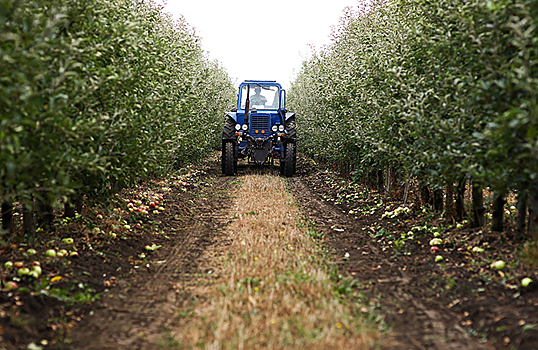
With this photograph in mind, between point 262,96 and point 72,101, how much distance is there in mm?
11795

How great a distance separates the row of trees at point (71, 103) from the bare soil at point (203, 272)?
831mm

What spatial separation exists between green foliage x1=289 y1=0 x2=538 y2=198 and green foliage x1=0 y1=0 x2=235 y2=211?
11.3ft

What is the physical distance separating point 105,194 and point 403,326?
4227 millimetres

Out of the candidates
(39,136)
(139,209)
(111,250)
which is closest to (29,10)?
(39,136)

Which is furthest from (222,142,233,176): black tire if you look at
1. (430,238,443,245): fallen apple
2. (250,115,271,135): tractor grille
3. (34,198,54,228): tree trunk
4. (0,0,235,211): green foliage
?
(430,238,443,245): fallen apple

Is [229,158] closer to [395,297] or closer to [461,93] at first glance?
[461,93]

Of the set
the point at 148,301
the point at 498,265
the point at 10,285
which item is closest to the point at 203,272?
the point at 148,301

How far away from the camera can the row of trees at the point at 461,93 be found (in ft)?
12.5

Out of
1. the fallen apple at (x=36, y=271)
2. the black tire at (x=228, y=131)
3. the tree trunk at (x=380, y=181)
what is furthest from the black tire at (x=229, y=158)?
the fallen apple at (x=36, y=271)

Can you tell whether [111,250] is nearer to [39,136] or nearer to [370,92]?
[39,136]

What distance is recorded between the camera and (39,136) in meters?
3.56

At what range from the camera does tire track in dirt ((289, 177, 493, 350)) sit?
3373 millimetres

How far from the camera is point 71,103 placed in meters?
3.95

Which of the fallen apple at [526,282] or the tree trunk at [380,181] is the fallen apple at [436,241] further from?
the tree trunk at [380,181]
